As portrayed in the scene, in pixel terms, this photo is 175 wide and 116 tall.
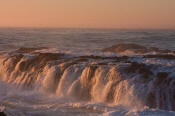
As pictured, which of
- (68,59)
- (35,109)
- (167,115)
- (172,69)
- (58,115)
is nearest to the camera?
(167,115)

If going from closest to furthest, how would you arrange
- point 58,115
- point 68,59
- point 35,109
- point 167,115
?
point 167,115 < point 58,115 < point 35,109 < point 68,59

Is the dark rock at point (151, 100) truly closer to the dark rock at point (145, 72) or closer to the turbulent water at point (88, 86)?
the turbulent water at point (88, 86)

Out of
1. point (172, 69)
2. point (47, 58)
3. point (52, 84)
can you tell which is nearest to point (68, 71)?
point (52, 84)

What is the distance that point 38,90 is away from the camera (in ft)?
36.9

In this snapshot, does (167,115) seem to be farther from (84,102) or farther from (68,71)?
(68,71)

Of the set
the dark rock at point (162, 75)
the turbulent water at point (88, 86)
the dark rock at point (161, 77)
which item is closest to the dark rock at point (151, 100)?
the turbulent water at point (88, 86)

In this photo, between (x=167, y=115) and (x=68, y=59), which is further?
(x=68, y=59)

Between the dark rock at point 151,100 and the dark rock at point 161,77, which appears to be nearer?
the dark rock at point 151,100

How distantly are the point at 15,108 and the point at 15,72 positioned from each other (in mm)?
4332

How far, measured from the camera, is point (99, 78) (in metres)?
10.1

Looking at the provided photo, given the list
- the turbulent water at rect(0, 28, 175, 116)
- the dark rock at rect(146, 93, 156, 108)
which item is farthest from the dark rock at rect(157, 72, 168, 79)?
the dark rock at rect(146, 93, 156, 108)

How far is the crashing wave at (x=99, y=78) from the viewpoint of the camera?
347 inches

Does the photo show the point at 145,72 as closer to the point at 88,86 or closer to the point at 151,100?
the point at 151,100

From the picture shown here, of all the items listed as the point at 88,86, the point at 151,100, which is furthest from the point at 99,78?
the point at 151,100
